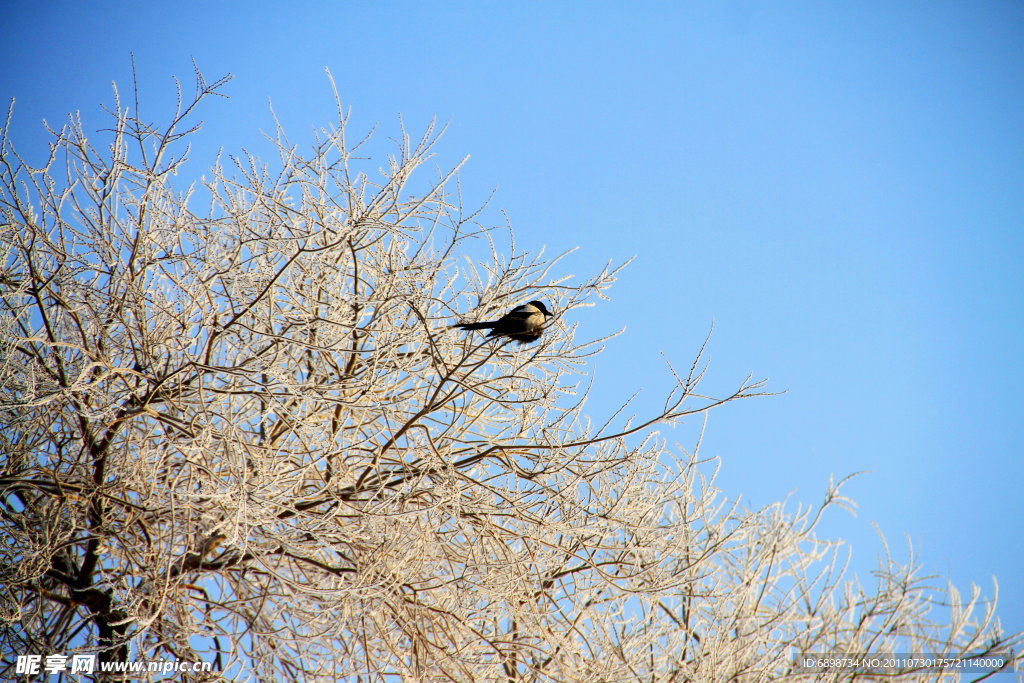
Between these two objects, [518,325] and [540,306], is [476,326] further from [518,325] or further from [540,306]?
[540,306]

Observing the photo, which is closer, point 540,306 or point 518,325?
point 518,325

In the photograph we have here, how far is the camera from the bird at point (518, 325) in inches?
141

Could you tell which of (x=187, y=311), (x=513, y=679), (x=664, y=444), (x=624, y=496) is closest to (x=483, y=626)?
(x=513, y=679)

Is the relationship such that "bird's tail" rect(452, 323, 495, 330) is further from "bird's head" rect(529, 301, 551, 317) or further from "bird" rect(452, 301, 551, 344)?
"bird's head" rect(529, 301, 551, 317)

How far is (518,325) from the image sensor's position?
11.9 feet

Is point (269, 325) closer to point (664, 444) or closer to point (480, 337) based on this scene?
point (480, 337)

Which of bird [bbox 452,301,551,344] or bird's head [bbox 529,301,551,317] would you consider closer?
bird [bbox 452,301,551,344]

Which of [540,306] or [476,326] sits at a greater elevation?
[540,306]

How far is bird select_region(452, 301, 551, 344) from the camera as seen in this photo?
3590 millimetres

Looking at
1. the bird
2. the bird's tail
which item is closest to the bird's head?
the bird

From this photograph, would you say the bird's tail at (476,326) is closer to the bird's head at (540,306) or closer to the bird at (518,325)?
the bird at (518,325)

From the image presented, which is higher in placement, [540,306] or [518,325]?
[540,306]

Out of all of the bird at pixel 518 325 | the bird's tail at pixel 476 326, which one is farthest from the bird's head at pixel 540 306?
the bird's tail at pixel 476 326

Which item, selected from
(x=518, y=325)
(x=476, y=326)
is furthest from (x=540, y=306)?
(x=476, y=326)
